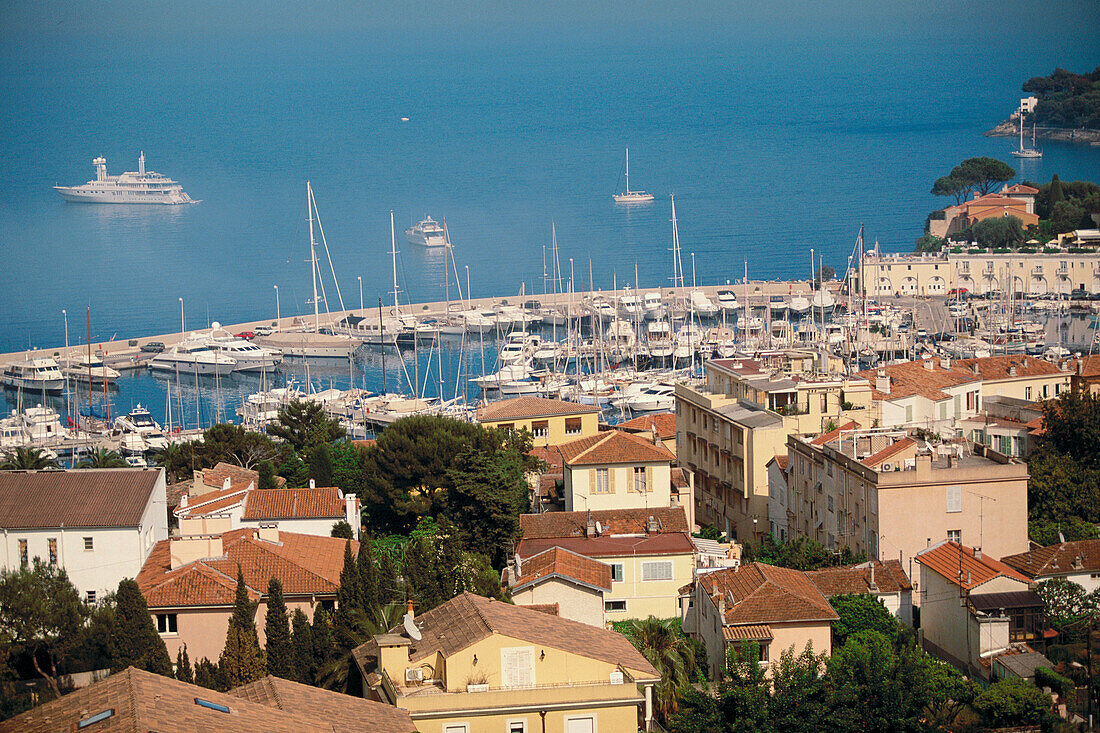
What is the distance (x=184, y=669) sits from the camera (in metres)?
14.9

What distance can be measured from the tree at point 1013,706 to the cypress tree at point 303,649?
658 cm

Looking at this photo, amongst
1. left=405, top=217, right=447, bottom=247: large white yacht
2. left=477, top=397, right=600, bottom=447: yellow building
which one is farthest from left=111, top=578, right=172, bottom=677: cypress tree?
left=405, top=217, right=447, bottom=247: large white yacht

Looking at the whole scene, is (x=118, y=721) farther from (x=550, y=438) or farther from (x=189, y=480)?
(x=550, y=438)

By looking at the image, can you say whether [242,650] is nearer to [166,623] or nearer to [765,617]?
[166,623]

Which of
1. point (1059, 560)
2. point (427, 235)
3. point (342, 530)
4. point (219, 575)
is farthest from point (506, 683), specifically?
point (427, 235)

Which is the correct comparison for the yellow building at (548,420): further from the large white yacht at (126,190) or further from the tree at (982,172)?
the large white yacht at (126,190)

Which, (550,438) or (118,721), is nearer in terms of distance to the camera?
(118,721)

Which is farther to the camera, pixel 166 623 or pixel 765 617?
pixel 166 623

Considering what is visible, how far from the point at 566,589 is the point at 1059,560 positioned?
5.92 meters

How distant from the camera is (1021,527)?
1925 centimetres

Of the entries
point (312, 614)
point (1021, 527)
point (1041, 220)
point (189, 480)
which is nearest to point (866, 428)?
point (1021, 527)

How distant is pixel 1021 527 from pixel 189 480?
13.7 metres

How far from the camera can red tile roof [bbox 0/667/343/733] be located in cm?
1034

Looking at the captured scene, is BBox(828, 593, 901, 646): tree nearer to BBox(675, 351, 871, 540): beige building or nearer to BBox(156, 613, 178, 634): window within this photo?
BBox(675, 351, 871, 540): beige building
